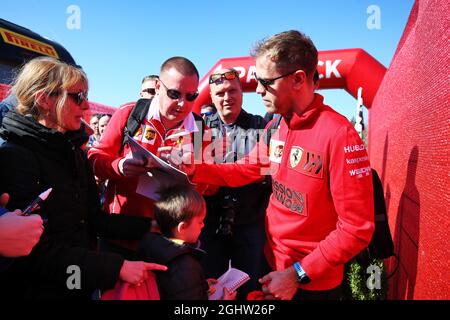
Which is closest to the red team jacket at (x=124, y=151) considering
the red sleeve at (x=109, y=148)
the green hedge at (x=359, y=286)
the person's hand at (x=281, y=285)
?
the red sleeve at (x=109, y=148)

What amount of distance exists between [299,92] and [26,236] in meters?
1.31

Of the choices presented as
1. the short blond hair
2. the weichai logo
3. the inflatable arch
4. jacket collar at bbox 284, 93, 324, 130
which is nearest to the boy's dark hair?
jacket collar at bbox 284, 93, 324, 130

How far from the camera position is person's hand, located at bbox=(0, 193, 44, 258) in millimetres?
1216

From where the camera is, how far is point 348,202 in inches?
55.5

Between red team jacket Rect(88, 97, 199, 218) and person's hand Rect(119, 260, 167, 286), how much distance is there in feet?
2.58

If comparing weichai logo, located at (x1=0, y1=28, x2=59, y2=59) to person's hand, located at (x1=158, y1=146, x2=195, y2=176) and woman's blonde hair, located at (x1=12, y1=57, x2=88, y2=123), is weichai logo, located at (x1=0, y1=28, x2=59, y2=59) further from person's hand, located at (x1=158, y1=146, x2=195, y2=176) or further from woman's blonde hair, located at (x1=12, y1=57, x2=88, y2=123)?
person's hand, located at (x1=158, y1=146, x2=195, y2=176)

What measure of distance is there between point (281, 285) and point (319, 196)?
0.42 m

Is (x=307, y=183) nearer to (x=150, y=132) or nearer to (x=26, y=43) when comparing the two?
(x=150, y=132)

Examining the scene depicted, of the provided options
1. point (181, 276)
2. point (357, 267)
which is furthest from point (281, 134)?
point (357, 267)

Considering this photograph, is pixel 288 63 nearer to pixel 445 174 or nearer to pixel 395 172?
pixel 445 174

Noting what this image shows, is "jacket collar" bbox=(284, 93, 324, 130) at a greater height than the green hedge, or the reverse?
"jacket collar" bbox=(284, 93, 324, 130)

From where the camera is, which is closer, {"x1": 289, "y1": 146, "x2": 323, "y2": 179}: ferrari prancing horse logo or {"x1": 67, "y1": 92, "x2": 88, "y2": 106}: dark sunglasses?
{"x1": 289, "y1": 146, "x2": 323, "y2": 179}: ferrari prancing horse logo

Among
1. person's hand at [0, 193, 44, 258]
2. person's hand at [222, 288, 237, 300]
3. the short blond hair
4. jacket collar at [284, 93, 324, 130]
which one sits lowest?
person's hand at [222, 288, 237, 300]
